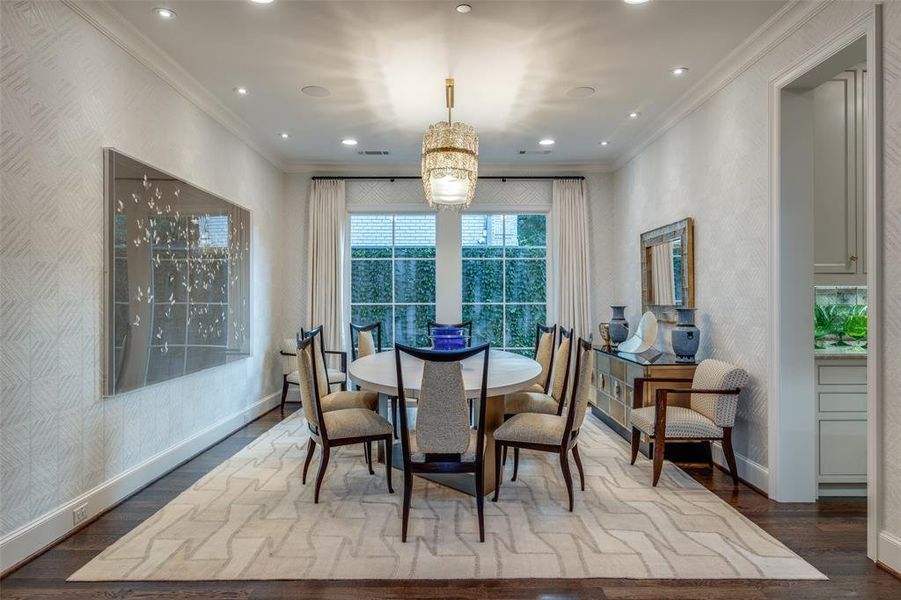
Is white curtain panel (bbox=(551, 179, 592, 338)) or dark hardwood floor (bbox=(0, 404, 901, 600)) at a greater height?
white curtain panel (bbox=(551, 179, 592, 338))

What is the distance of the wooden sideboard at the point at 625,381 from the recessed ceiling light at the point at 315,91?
127 inches

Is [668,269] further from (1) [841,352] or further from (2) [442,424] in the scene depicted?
(2) [442,424]

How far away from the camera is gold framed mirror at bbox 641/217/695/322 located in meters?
4.01

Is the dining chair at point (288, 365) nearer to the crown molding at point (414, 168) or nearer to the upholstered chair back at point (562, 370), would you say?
the crown molding at point (414, 168)

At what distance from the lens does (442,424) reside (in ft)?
7.95

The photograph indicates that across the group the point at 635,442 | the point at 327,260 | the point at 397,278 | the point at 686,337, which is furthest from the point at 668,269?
the point at 327,260

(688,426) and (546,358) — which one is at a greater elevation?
(546,358)

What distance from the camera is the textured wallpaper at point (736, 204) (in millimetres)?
3014

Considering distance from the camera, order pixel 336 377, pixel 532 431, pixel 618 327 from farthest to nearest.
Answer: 1. pixel 336 377
2. pixel 618 327
3. pixel 532 431

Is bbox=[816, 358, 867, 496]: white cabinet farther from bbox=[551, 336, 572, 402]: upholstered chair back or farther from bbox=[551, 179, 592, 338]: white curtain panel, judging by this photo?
bbox=[551, 179, 592, 338]: white curtain panel

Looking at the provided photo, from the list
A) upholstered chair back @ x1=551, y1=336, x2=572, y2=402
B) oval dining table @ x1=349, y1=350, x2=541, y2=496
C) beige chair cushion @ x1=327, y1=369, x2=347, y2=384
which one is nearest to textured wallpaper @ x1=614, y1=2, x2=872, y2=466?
upholstered chair back @ x1=551, y1=336, x2=572, y2=402

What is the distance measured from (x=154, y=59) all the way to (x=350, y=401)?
263 centimetres

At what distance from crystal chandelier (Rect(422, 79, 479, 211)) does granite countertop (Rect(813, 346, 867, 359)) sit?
8.11 ft

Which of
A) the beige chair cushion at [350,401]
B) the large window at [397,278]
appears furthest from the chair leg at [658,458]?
the large window at [397,278]
